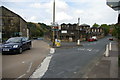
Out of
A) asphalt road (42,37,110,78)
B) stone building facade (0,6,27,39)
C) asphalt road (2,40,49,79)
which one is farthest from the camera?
stone building facade (0,6,27,39)

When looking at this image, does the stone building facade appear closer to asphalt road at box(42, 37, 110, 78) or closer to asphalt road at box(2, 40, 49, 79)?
asphalt road at box(2, 40, 49, 79)

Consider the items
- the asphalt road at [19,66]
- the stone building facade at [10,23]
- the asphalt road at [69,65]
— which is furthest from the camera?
the stone building facade at [10,23]

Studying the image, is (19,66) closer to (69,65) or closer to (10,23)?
(69,65)

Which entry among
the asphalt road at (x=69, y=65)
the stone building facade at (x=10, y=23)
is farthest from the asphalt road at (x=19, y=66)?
the stone building facade at (x=10, y=23)

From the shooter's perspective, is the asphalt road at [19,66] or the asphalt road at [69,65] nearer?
the asphalt road at [19,66]

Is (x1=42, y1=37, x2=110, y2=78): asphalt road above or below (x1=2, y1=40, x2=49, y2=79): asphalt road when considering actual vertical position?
below

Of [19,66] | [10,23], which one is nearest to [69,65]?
[19,66]

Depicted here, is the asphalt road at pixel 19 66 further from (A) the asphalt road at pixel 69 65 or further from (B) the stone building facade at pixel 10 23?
(B) the stone building facade at pixel 10 23

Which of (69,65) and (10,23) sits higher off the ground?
(10,23)

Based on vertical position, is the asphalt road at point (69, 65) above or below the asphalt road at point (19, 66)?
below

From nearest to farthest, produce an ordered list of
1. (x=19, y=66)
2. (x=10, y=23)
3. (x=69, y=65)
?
(x=19, y=66)
(x=69, y=65)
(x=10, y=23)

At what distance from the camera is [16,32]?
34812 mm

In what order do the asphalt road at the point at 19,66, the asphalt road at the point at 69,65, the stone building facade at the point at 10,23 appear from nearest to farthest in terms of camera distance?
the asphalt road at the point at 19,66
the asphalt road at the point at 69,65
the stone building facade at the point at 10,23

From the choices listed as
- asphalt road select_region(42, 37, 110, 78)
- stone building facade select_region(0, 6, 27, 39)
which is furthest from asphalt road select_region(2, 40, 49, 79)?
stone building facade select_region(0, 6, 27, 39)
